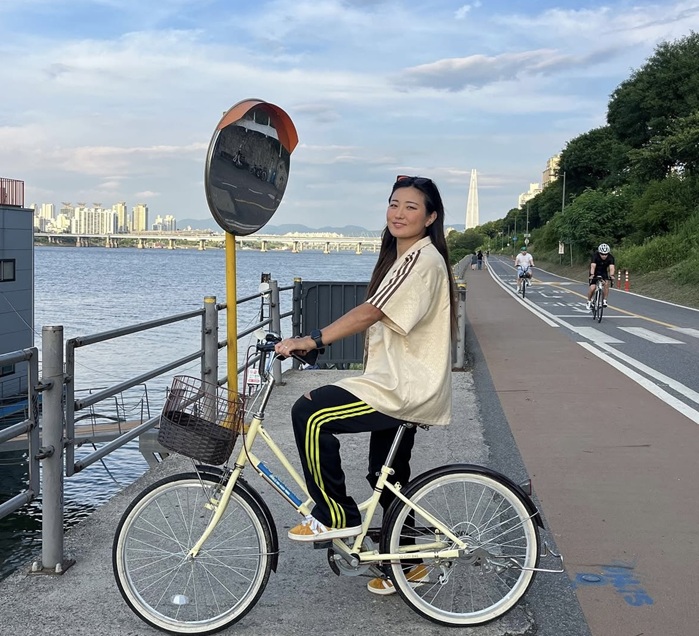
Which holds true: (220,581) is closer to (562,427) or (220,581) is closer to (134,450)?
(562,427)

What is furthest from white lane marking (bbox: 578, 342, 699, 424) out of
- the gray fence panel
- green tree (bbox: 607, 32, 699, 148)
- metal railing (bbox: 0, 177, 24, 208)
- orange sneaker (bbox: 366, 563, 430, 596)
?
green tree (bbox: 607, 32, 699, 148)

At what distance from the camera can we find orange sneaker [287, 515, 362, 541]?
3432mm

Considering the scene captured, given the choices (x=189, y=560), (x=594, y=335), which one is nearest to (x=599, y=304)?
(x=594, y=335)

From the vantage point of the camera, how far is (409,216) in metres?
3.58

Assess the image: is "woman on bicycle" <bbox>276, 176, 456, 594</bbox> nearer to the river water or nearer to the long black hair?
the long black hair

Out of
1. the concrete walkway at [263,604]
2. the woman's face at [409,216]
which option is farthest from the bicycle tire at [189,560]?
the woman's face at [409,216]

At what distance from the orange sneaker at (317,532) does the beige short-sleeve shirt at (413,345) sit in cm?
53

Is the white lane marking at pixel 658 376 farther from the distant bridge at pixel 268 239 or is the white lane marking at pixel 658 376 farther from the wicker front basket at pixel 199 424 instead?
the distant bridge at pixel 268 239

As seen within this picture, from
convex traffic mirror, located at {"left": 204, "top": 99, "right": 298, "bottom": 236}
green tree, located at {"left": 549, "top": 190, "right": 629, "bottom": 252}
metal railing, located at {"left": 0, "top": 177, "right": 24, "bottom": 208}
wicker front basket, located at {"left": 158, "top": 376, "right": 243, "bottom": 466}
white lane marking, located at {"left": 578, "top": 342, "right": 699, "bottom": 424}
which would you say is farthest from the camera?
green tree, located at {"left": 549, "top": 190, "right": 629, "bottom": 252}

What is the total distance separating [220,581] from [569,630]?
4.89 feet

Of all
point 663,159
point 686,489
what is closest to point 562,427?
point 686,489

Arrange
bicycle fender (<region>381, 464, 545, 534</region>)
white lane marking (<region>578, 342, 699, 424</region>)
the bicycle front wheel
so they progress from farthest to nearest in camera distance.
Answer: the bicycle front wheel
white lane marking (<region>578, 342, 699, 424</region>)
bicycle fender (<region>381, 464, 545, 534</region>)

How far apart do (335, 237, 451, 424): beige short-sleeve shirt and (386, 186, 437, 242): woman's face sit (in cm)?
10

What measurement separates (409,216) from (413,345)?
56cm
